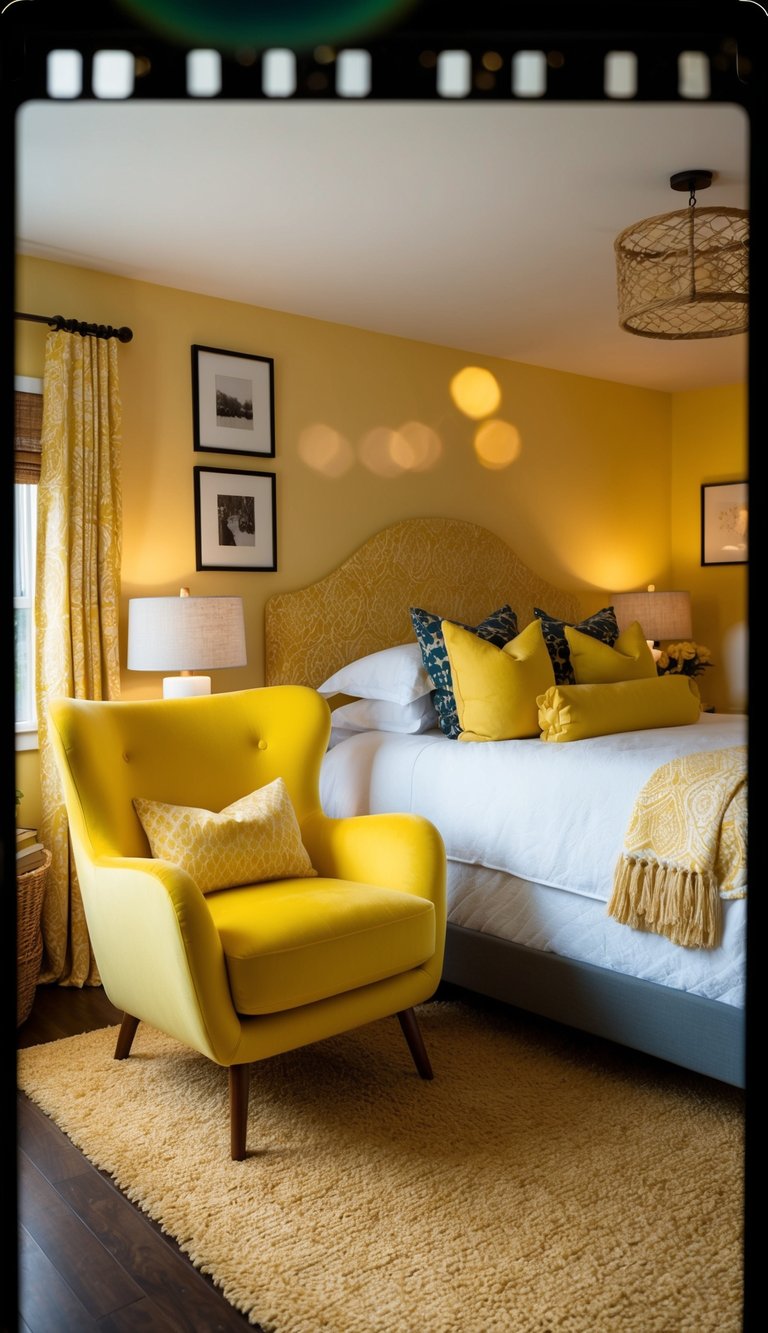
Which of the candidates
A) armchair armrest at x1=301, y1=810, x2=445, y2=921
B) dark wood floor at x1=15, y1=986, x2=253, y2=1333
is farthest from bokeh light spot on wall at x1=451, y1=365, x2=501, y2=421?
dark wood floor at x1=15, y1=986, x2=253, y2=1333

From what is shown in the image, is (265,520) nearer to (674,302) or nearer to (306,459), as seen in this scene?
(306,459)

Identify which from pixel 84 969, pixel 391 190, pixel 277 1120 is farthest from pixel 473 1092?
pixel 391 190

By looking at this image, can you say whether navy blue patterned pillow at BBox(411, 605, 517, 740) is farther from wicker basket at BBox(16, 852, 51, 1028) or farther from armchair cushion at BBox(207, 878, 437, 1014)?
wicker basket at BBox(16, 852, 51, 1028)

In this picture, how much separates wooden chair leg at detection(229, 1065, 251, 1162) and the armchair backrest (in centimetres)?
65

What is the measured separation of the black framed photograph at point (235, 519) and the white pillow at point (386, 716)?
2.28 feet

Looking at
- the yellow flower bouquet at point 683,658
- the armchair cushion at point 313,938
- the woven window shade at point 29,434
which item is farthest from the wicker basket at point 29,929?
the yellow flower bouquet at point 683,658

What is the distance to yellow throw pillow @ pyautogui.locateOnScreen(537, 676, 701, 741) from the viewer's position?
123 inches

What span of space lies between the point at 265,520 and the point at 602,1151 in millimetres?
2629

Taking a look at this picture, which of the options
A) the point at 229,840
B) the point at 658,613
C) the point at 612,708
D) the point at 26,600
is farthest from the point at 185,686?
the point at 658,613

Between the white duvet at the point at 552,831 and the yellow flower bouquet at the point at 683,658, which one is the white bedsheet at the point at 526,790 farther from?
the yellow flower bouquet at the point at 683,658

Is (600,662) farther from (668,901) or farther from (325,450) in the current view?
(325,450)

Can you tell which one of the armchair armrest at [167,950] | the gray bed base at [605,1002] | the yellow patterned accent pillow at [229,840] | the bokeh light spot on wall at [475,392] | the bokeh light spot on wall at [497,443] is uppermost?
the bokeh light spot on wall at [475,392]

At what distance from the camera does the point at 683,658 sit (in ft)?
17.5

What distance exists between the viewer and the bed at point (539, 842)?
243cm
